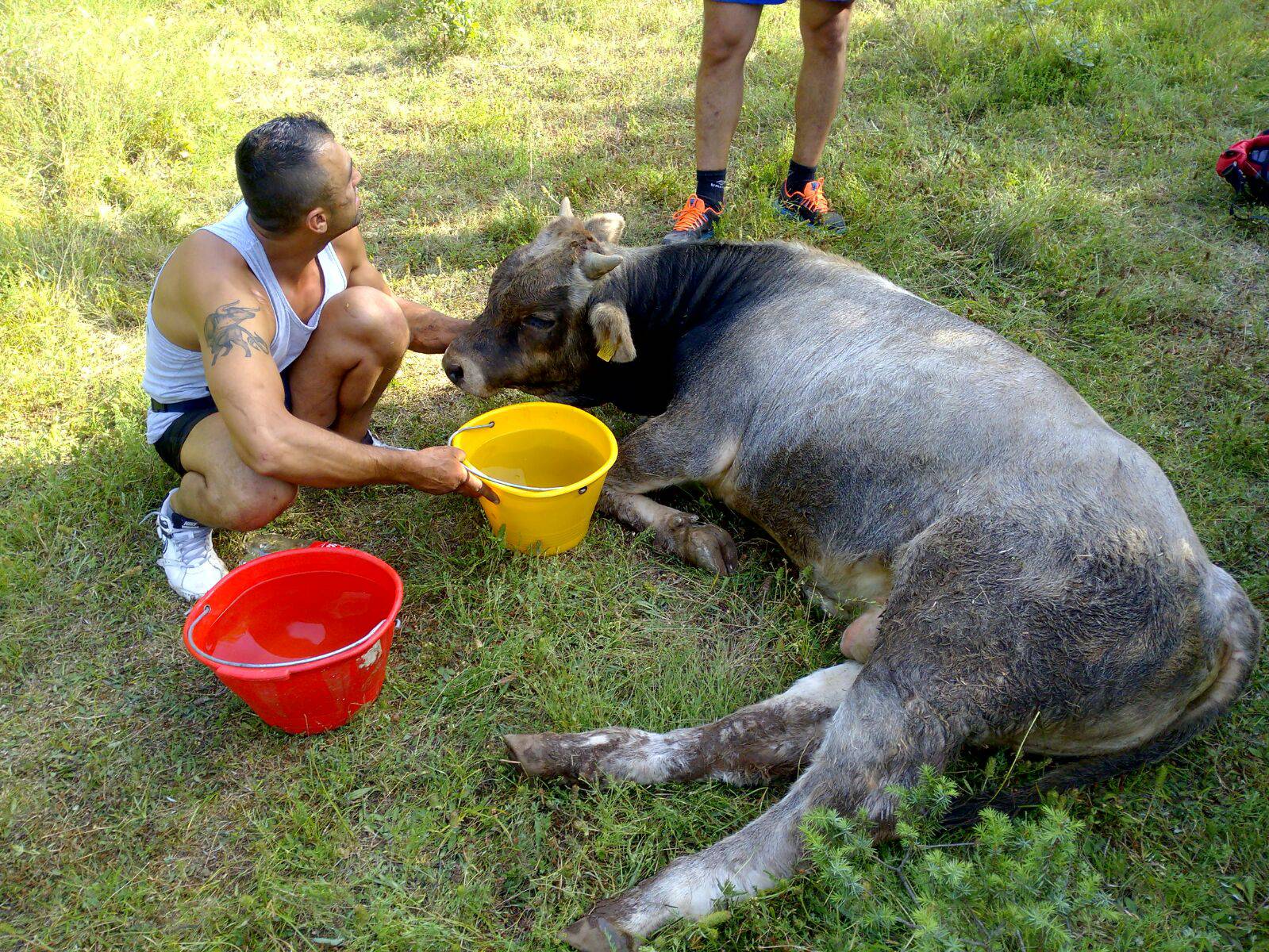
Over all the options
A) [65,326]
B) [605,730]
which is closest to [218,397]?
[605,730]

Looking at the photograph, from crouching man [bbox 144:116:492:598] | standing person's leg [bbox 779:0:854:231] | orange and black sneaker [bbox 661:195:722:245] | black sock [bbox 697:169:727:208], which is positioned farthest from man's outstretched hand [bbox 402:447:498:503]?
standing person's leg [bbox 779:0:854:231]

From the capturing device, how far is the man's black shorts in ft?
13.1

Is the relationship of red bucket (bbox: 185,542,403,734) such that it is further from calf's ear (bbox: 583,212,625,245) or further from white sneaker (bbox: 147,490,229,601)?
calf's ear (bbox: 583,212,625,245)

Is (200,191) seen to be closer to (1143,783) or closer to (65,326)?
(65,326)

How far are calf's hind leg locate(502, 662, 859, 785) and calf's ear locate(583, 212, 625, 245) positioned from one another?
2875 mm

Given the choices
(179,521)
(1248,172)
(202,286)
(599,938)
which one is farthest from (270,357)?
(1248,172)

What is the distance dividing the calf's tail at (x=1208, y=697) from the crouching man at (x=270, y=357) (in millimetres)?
2533

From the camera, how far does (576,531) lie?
4.15 m

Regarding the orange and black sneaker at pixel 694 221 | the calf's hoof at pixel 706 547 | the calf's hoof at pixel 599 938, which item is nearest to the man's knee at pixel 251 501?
the calf's hoof at pixel 706 547

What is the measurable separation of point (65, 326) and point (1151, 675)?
5.93 meters

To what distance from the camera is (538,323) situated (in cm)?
472

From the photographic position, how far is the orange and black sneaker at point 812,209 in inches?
241

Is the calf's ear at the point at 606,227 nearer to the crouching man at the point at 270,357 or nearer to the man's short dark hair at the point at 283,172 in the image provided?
the crouching man at the point at 270,357

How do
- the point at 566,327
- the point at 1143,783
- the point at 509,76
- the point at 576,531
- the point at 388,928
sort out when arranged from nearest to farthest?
1. the point at 388,928
2. the point at 1143,783
3. the point at 576,531
4. the point at 566,327
5. the point at 509,76
